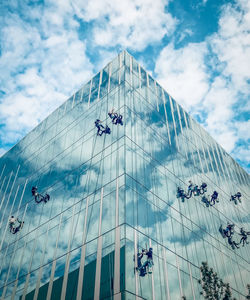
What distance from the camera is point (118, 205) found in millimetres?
17297

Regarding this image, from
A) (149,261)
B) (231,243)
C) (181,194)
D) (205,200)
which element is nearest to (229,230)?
(231,243)

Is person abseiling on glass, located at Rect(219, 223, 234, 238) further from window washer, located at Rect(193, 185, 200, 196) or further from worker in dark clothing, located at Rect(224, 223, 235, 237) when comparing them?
window washer, located at Rect(193, 185, 200, 196)

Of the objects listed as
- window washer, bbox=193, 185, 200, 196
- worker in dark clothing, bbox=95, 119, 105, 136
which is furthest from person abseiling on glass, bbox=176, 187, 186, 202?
worker in dark clothing, bbox=95, 119, 105, 136

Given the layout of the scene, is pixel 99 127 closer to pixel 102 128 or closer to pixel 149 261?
pixel 102 128

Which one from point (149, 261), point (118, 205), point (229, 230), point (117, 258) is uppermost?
point (229, 230)

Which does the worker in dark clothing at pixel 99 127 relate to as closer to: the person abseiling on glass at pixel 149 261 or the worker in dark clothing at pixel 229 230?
the person abseiling on glass at pixel 149 261

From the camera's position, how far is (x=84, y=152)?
24.6 meters

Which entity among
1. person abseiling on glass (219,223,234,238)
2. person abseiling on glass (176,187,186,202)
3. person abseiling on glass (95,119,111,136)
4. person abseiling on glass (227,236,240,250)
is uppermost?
person abseiling on glass (95,119,111,136)

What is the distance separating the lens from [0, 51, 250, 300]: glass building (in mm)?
16453

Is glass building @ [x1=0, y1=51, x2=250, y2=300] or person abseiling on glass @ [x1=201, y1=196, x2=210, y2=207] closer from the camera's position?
glass building @ [x1=0, y1=51, x2=250, y2=300]

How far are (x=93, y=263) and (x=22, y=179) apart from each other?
19215 mm

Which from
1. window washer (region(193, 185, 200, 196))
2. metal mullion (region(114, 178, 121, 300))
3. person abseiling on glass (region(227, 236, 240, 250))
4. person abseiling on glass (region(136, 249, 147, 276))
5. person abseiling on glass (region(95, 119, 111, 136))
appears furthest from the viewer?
person abseiling on glass (region(227, 236, 240, 250))

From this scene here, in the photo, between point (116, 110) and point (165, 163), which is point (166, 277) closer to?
point (165, 163)

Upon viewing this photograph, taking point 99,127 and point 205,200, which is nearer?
point 99,127
